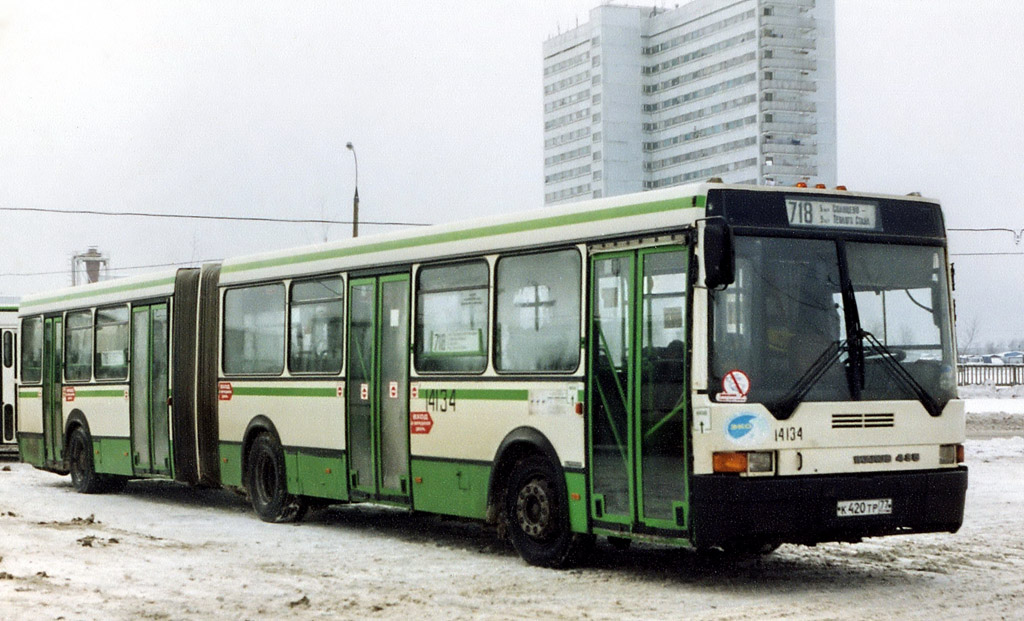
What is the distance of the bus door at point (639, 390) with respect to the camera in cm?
1094

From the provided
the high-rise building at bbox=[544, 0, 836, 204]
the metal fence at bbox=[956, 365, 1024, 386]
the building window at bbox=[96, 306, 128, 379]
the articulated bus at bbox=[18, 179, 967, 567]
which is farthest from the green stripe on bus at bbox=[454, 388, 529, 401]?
the high-rise building at bbox=[544, 0, 836, 204]

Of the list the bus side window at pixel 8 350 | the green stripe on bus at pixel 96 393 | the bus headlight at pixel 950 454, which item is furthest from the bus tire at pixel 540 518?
the bus side window at pixel 8 350

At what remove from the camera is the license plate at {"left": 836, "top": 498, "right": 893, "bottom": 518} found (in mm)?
10883

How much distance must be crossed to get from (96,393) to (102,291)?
141 cm

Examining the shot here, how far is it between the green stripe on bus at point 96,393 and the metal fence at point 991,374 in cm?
4425

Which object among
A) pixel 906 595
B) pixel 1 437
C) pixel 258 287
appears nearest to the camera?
pixel 906 595

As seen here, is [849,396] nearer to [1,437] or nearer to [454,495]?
[454,495]

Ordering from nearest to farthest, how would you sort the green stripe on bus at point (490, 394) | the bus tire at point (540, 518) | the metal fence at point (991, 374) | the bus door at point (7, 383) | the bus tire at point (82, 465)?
the bus tire at point (540, 518) → the green stripe on bus at point (490, 394) → the bus tire at point (82, 465) → the bus door at point (7, 383) → the metal fence at point (991, 374)

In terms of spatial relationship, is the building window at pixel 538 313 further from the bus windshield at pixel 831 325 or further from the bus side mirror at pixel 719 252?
the bus side mirror at pixel 719 252

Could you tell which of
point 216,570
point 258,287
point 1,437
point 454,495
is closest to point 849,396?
point 454,495

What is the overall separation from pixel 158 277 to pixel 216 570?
8113 millimetres

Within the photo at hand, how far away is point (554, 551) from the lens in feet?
40.0

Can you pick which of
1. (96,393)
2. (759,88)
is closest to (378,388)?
(96,393)

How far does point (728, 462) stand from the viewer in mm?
10562
